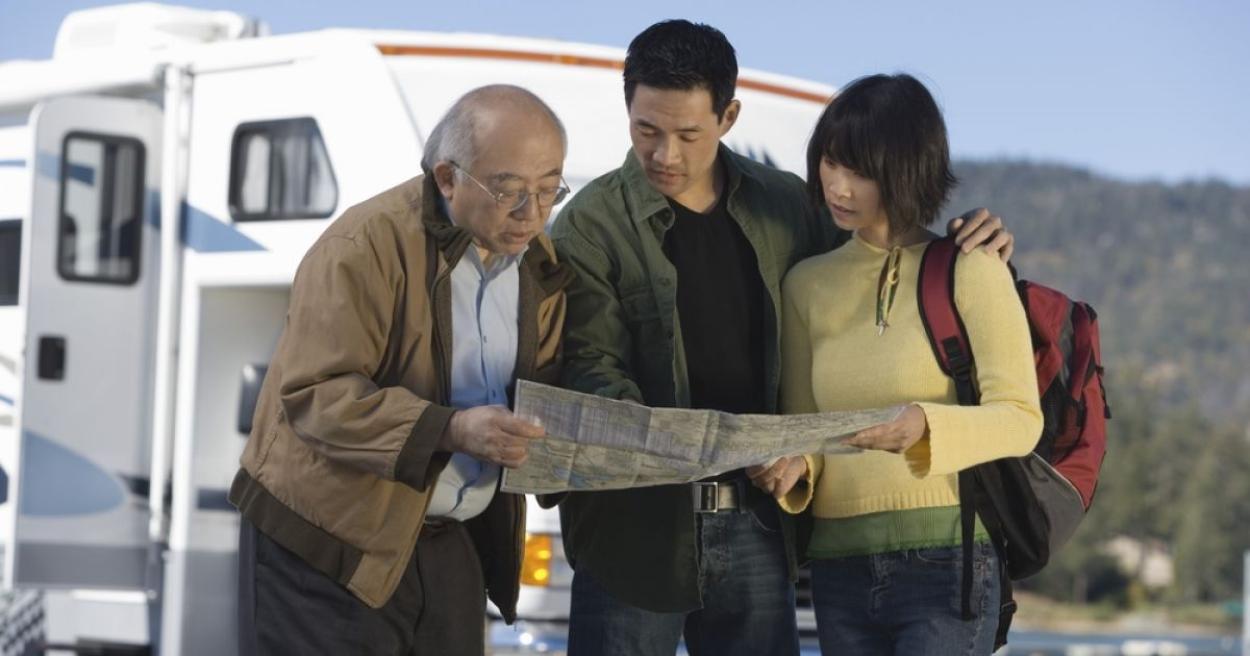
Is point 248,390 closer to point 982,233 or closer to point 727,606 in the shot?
point 727,606

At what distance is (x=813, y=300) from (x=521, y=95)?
708 mm

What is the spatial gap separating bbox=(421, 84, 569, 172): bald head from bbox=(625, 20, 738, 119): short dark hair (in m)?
0.33

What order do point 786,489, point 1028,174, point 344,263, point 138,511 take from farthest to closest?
point 1028,174
point 138,511
point 786,489
point 344,263

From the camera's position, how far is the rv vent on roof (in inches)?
299

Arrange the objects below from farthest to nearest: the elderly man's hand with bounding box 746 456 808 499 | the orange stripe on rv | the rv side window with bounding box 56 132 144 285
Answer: the rv side window with bounding box 56 132 144 285 < the orange stripe on rv < the elderly man's hand with bounding box 746 456 808 499

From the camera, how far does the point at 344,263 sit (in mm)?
3246

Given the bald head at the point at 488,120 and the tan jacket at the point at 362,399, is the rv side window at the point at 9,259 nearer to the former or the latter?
the tan jacket at the point at 362,399

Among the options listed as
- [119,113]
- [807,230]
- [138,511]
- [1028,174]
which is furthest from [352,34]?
[1028,174]

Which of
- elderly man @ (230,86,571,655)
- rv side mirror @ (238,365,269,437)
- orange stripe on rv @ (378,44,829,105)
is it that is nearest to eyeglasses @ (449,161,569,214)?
elderly man @ (230,86,571,655)

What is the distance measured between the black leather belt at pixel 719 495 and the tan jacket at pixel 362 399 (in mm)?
607

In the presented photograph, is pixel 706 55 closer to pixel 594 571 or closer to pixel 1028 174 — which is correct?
pixel 594 571

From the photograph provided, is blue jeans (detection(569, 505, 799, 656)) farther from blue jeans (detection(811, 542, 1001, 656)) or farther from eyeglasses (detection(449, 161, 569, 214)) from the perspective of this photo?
eyeglasses (detection(449, 161, 569, 214))

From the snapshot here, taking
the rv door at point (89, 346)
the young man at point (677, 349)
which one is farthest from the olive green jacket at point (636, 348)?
the rv door at point (89, 346)

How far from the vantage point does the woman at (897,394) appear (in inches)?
130
